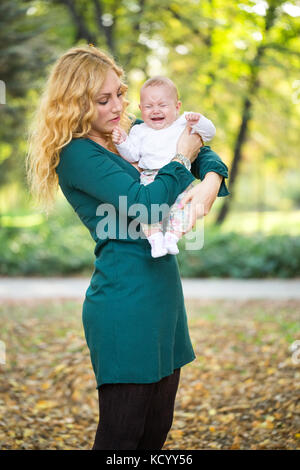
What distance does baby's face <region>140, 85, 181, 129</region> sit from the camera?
2.25 meters

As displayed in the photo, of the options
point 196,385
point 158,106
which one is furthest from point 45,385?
point 158,106

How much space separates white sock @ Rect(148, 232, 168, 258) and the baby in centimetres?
10

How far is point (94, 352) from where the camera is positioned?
2.03 metres

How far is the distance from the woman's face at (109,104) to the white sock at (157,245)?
496 millimetres

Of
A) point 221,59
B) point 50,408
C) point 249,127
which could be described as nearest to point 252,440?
point 50,408

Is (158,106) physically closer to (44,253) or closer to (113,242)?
(113,242)

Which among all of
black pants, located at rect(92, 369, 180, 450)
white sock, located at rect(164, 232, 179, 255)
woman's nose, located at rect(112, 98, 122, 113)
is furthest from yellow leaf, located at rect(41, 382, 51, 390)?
woman's nose, located at rect(112, 98, 122, 113)

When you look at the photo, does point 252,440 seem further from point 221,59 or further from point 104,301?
point 221,59

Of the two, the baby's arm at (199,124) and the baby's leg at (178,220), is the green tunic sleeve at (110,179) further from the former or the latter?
the baby's arm at (199,124)

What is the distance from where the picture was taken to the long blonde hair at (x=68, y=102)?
197cm

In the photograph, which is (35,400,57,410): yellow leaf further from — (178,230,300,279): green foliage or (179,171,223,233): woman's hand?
(178,230,300,279): green foliage

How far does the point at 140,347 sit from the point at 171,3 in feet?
33.6

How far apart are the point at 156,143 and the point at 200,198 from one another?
342mm
